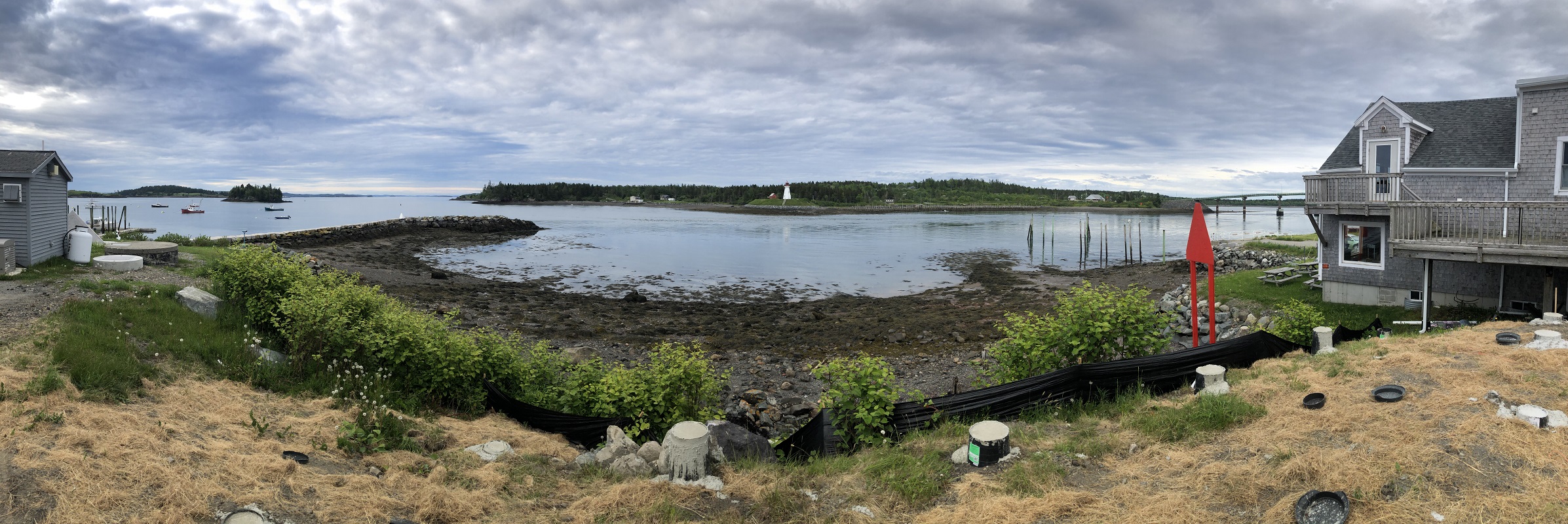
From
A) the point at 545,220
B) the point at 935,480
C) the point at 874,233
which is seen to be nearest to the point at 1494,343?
the point at 935,480

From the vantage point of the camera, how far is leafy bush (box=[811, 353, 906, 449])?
922 centimetres

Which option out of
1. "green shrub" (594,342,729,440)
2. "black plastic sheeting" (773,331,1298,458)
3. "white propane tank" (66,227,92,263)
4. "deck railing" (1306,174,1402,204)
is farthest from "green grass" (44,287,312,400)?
"deck railing" (1306,174,1402,204)

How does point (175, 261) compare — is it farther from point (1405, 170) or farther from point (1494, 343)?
point (1405, 170)

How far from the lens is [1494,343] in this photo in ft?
34.5

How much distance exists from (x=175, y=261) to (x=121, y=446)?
14643mm

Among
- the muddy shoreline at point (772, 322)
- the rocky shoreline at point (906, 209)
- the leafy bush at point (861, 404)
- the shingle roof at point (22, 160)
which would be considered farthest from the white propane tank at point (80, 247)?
the rocky shoreline at point (906, 209)

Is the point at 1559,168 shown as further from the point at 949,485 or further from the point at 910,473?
the point at 910,473

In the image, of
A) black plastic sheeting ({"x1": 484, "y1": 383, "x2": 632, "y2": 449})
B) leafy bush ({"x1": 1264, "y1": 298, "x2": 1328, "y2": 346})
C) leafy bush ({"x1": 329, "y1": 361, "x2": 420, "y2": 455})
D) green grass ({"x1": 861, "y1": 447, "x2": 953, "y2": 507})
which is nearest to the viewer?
green grass ({"x1": 861, "y1": 447, "x2": 953, "y2": 507})

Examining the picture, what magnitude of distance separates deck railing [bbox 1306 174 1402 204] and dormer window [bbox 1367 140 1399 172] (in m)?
0.67

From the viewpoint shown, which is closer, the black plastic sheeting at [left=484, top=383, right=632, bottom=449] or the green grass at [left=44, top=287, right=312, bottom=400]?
the green grass at [left=44, top=287, right=312, bottom=400]

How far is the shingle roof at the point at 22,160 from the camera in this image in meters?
16.1

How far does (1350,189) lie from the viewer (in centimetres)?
1975

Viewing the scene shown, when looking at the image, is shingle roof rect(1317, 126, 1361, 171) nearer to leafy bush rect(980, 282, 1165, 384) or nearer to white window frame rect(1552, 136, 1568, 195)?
white window frame rect(1552, 136, 1568, 195)

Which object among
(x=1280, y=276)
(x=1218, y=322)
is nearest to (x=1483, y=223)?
(x=1218, y=322)
